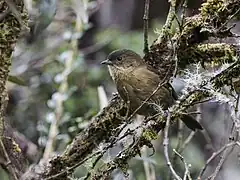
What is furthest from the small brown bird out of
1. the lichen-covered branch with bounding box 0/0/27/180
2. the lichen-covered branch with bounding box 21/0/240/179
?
the lichen-covered branch with bounding box 0/0/27/180

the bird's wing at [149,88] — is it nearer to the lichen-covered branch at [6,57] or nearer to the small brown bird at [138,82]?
the small brown bird at [138,82]

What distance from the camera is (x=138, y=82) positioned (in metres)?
3.15

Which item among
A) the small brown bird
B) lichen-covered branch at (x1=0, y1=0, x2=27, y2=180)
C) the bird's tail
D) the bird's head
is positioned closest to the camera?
lichen-covered branch at (x1=0, y1=0, x2=27, y2=180)

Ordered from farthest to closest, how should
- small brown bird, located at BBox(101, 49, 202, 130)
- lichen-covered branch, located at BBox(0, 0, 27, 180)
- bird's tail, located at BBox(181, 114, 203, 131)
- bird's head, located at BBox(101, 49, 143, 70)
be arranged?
bird's head, located at BBox(101, 49, 143, 70)
bird's tail, located at BBox(181, 114, 203, 131)
small brown bird, located at BBox(101, 49, 202, 130)
lichen-covered branch, located at BBox(0, 0, 27, 180)

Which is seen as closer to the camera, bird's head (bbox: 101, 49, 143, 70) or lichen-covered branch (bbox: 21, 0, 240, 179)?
lichen-covered branch (bbox: 21, 0, 240, 179)

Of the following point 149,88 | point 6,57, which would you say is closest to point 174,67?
point 6,57

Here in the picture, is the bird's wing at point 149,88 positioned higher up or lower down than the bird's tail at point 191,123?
higher up

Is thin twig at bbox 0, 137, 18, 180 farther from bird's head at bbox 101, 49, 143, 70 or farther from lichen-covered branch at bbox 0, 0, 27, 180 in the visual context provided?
bird's head at bbox 101, 49, 143, 70

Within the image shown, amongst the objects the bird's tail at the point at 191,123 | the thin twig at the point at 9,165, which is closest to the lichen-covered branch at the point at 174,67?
the thin twig at the point at 9,165

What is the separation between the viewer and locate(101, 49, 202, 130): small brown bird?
9.20 feet

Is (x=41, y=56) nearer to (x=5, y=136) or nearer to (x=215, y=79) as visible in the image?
(x=5, y=136)

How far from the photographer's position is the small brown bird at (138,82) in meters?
2.80

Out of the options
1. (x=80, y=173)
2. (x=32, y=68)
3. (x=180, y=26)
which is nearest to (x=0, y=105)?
(x=180, y=26)

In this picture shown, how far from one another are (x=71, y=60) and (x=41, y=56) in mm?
995
